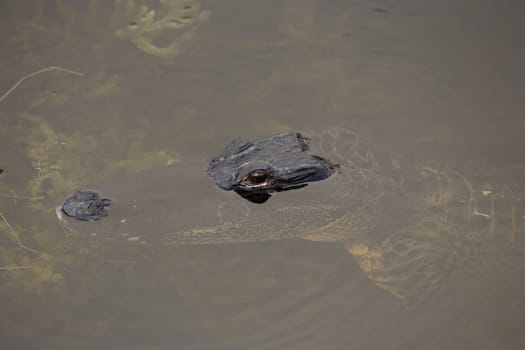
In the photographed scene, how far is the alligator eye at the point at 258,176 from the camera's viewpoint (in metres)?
4.61

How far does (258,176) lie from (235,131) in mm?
1162

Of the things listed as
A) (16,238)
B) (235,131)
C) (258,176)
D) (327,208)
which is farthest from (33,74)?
(327,208)

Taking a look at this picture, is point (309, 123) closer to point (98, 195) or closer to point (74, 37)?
point (98, 195)

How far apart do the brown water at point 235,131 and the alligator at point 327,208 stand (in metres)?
0.14

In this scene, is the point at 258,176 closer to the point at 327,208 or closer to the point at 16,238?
the point at 327,208

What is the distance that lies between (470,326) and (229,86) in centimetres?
354

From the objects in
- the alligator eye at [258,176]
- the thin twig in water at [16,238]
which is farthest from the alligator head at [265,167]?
the thin twig in water at [16,238]

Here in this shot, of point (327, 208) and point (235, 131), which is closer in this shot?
point (327, 208)

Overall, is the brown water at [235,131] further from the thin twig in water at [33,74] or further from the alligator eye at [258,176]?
the alligator eye at [258,176]

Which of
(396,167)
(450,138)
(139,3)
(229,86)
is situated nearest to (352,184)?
(396,167)

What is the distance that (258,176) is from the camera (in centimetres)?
464

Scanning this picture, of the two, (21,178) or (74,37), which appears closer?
(21,178)

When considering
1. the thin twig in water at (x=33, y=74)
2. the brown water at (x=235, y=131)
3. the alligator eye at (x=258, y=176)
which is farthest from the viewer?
the thin twig in water at (x=33, y=74)

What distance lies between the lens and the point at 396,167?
17.5ft
